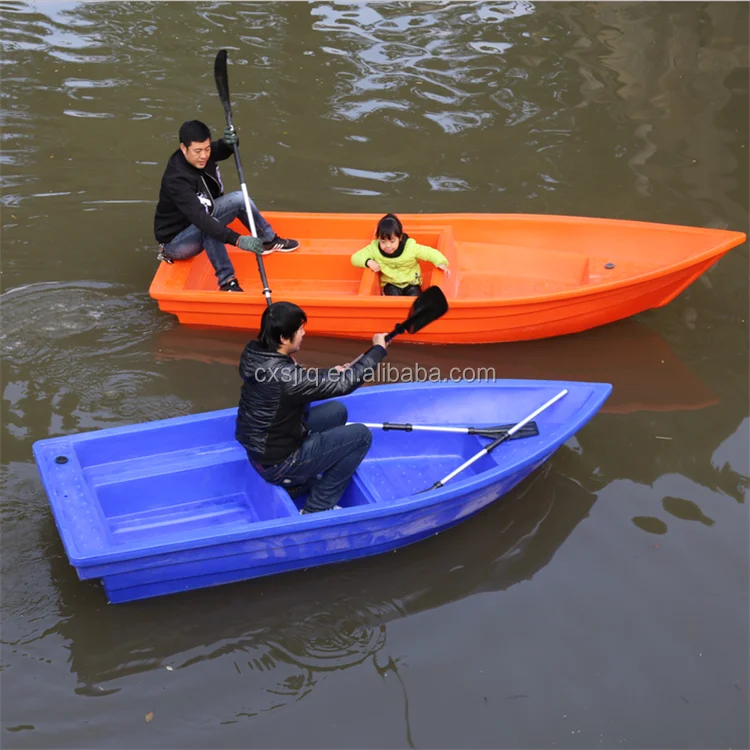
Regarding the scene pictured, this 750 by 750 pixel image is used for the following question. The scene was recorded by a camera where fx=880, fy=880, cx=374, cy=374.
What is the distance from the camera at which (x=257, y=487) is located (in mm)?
5234

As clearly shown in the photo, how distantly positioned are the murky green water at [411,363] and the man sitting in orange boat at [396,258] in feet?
1.82

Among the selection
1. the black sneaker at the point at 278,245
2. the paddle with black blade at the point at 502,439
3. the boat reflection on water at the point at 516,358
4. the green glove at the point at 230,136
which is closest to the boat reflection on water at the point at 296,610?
the paddle with black blade at the point at 502,439

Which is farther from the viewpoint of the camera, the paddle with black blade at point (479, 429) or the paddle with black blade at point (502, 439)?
the paddle with black blade at point (479, 429)

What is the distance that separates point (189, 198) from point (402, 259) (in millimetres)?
1642

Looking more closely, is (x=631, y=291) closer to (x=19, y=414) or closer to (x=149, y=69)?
(x=19, y=414)

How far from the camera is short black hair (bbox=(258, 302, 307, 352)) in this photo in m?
4.52

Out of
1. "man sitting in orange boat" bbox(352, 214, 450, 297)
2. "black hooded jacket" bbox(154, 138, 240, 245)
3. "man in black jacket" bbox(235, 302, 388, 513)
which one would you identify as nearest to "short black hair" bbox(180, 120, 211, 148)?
"black hooded jacket" bbox(154, 138, 240, 245)

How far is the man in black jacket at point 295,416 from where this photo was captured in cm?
462

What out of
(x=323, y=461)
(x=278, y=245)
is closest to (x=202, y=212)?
(x=278, y=245)

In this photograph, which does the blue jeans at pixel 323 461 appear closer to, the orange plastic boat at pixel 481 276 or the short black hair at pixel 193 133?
the orange plastic boat at pixel 481 276

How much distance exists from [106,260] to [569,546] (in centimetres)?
472

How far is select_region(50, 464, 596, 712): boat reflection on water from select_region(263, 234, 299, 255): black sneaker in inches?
113

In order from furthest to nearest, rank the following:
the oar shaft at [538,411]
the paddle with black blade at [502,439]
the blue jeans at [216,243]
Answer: the blue jeans at [216,243], the oar shaft at [538,411], the paddle with black blade at [502,439]

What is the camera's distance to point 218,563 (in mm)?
4703
